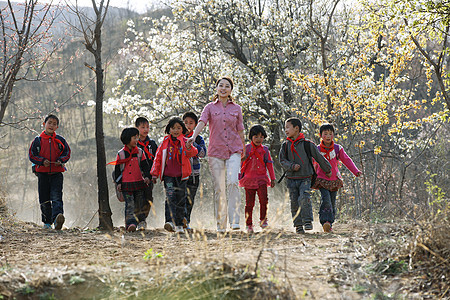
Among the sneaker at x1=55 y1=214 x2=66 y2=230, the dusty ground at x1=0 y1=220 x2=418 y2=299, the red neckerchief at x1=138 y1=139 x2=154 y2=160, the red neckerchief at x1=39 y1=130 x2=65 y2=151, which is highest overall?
the red neckerchief at x1=39 y1=130 x2=65 y2=151

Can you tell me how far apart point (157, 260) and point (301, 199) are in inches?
133

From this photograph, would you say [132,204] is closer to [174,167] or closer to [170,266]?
[174,167]

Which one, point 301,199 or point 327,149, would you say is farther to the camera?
point 327,149

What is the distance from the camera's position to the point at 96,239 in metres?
6.28

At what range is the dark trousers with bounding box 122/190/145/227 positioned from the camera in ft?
23.6

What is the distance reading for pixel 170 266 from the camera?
3939 millimetres

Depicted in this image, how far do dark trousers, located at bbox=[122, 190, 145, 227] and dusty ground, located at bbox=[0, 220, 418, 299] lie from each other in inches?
59.1

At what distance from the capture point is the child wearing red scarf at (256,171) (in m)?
7.27

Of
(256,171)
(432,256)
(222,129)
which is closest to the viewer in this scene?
(432,256)

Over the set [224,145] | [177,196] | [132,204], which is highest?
[224,145]

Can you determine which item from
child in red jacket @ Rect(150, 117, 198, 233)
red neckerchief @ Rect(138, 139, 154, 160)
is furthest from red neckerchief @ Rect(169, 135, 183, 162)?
red neckerchief @ Rect(138, 139, 154, 160)

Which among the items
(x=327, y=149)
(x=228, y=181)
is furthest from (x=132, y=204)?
(x=327, y=149)

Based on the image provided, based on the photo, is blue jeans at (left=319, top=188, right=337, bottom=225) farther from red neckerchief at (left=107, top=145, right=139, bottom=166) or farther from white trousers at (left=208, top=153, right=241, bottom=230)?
red neckerchief at (left=107, top=145, right=139, bottom=166)

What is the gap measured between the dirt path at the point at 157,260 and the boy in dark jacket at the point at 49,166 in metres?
1.51
